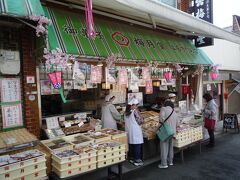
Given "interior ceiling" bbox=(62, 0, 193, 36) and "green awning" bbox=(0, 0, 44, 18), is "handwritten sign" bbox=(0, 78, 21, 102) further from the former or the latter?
"interior ceiling" bbox=(62, 0, 193, 36)

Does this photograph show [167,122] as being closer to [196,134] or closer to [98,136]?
[196,134]

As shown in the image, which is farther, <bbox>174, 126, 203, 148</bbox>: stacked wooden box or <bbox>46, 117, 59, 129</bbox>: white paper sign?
<bbox>174, 126, 203, 148</bbox>: stacked wooden box

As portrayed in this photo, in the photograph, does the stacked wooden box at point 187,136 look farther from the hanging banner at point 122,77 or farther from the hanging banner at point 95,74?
the hanging banner at point 95,74

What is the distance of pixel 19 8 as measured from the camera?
4.00 meters

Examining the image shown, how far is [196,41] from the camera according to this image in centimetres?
1092

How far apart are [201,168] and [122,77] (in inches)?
146

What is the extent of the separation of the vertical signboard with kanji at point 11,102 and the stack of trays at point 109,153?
2257 mm

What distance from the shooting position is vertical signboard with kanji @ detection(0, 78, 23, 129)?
5.54 meters

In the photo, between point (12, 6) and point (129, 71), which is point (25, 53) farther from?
point (129, 71)

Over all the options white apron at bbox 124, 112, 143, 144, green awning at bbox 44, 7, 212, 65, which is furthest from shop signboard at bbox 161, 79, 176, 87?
white apron at bbox 124, 112, 143, 144

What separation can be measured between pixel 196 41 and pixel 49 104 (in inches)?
293

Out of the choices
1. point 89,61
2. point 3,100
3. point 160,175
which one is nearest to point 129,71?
point 89,61

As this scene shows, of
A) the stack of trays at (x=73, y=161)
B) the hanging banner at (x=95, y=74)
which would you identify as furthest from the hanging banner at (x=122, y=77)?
the stack of trays at (x=73, y=161)

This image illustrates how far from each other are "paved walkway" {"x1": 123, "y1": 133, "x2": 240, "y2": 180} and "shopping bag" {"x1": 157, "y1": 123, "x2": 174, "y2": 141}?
991 mm
